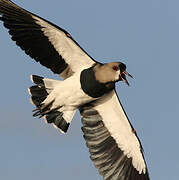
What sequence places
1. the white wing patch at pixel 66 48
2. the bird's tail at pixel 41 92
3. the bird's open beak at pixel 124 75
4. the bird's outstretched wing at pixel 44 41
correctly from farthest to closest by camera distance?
the bird's tail at pixel 41 92, the white wing patch at pixel 66 48, the bird's outstretched wing at pixel 44 41, the bird's open beak at pixel 124 75

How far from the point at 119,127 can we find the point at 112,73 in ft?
5.94

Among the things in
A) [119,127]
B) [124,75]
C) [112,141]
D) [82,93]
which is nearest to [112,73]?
[124,75]

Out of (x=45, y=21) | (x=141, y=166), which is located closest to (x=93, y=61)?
(x=45, y=21)

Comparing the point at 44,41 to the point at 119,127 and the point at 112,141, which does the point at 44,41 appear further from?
the point at 112,141

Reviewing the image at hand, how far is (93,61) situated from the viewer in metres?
16.9

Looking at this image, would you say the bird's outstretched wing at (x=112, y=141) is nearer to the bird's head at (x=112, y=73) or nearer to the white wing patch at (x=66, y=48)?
the bird's head at (x=112, y=73)

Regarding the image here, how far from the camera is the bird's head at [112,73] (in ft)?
53.7

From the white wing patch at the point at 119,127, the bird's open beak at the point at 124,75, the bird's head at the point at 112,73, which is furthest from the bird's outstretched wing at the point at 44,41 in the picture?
the white wing patch at the point at 119,127

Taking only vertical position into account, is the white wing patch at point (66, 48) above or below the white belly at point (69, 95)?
above

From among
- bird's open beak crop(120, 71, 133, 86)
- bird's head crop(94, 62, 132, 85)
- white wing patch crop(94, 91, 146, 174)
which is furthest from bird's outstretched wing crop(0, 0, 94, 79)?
white wing patch crop(94, 91, 146, 174)

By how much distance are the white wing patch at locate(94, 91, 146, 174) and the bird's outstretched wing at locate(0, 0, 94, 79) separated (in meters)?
1.20

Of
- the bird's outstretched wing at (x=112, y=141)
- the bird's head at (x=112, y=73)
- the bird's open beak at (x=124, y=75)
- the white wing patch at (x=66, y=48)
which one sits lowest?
the bird's outstretched wing at (x=112, y=141)

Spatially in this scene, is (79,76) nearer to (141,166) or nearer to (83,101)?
(83,101)

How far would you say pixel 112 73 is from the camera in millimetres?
16375
